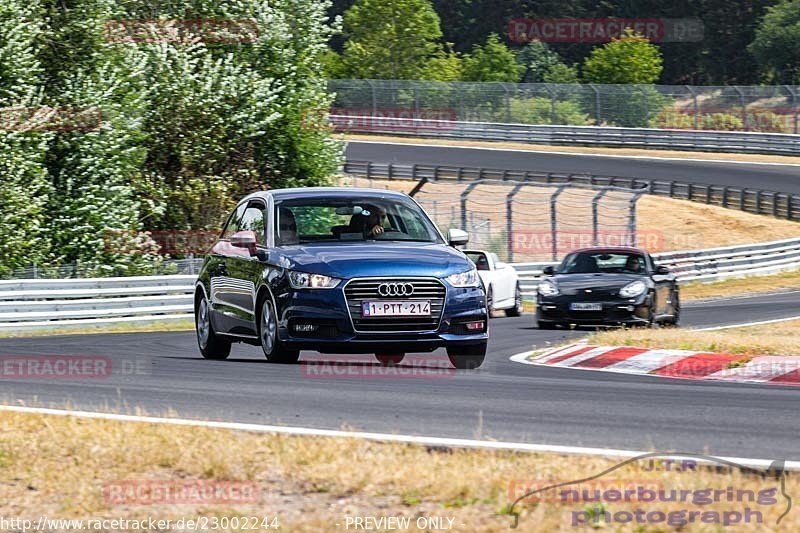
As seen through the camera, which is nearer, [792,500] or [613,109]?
[792,500]

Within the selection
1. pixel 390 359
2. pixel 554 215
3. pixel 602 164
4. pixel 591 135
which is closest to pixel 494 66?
pixel 591 135

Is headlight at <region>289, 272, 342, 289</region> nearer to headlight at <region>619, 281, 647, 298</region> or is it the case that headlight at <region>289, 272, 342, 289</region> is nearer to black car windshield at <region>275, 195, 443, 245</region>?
black car windshield at <region>275, 195, 443, 245</region>

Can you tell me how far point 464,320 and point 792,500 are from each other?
6.34 metres

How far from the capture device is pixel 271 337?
12.7 metres

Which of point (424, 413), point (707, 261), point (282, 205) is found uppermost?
point (282, 205)

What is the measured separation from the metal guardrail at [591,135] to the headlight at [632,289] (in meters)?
44.4

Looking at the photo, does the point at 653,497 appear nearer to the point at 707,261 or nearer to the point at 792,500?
the point at 792,500

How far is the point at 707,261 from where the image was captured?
38594 millimetres

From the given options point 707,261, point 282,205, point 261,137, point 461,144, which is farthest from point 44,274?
point 461,144

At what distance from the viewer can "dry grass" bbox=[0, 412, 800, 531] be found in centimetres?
613

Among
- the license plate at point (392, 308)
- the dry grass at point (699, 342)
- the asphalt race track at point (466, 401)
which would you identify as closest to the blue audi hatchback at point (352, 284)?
the license plate at point (392, 308)

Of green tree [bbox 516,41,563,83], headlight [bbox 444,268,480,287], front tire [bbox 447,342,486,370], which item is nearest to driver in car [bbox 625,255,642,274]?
front tire [bbox 447,342,486,370]

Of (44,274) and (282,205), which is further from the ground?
(282,205)

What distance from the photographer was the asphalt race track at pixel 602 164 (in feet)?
186
